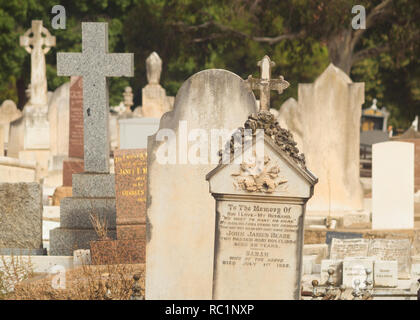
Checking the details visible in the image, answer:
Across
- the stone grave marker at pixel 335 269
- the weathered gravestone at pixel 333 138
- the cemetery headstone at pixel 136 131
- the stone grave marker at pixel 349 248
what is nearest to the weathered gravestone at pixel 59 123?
the cemetery headstone at pixel 136 131

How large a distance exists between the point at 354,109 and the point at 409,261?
4.77 metres

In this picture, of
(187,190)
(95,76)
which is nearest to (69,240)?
(95,76)

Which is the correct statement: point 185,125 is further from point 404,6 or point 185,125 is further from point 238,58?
point 238,58

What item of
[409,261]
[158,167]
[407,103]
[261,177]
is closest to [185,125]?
[158,167]

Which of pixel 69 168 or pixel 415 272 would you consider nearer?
pixel 415 272

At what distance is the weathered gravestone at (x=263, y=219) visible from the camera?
24.3ft

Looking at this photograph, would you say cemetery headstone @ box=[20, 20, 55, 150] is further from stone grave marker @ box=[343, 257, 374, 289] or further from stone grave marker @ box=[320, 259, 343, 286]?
stone grave marker @ box=[343, 257, 374, 289]

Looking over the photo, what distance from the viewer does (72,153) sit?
1856cm

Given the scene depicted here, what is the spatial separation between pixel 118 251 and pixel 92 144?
6.25 feet

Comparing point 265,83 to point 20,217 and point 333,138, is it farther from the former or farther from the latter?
point 333,138

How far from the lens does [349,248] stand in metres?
10.6

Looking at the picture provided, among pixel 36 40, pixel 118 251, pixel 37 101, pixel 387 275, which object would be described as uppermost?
pixel 36 40

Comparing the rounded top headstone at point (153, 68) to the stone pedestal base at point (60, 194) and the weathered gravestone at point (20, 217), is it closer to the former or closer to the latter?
the stone pedestal base at point (60, 194)

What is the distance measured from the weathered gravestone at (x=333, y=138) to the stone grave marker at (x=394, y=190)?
5.73 feet
